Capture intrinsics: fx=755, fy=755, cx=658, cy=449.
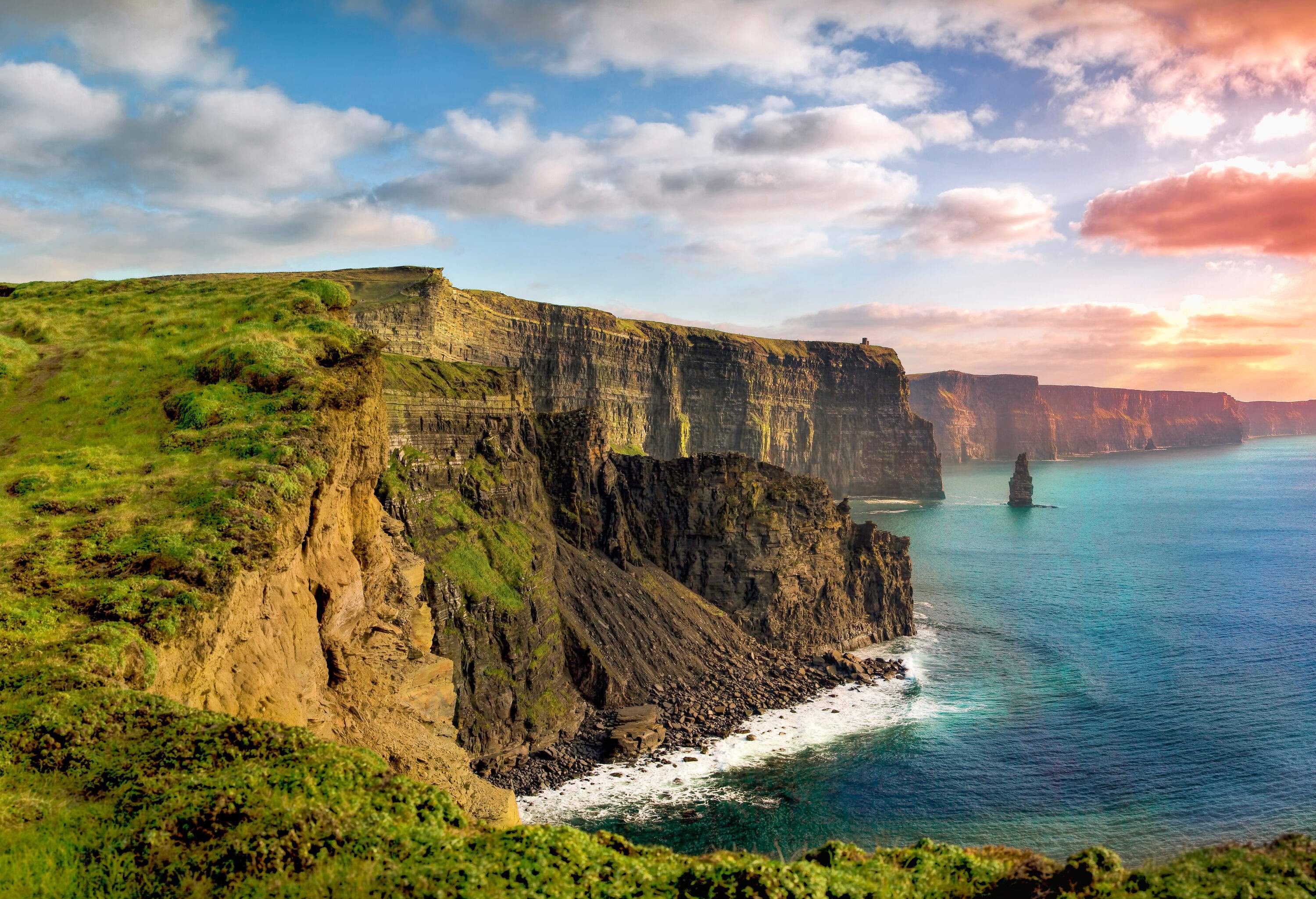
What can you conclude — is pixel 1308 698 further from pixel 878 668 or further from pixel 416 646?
pixel 416 646

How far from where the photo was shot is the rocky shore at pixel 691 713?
5434cm

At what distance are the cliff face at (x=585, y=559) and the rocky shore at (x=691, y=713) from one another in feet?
4.37

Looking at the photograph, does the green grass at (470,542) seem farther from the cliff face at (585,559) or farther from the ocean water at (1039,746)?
the ocean water at (1039,746)

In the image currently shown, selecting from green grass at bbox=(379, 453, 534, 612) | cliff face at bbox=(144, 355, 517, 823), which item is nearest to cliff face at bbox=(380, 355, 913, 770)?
green grass at bbox=(379, 453, 534, 612)

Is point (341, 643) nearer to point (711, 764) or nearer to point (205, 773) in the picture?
point (205, 773)

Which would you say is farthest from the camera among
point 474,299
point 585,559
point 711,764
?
point 474,299

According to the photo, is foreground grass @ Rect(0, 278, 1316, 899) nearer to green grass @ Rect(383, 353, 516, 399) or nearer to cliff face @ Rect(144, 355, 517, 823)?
cliff face @ Rect(144, 355, 517, 823)

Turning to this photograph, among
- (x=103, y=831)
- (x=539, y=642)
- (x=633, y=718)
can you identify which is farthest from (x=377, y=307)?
(x=103, y=831)

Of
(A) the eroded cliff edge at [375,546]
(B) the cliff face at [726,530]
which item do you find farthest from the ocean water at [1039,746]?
(B) the cliff face at [726,530]

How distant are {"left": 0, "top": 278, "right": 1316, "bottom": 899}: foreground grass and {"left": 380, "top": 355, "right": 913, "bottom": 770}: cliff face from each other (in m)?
32.6

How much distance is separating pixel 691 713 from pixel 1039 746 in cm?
2703

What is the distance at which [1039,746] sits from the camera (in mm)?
58156

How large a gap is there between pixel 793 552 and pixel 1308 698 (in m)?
46.7

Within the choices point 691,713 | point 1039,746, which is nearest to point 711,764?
point 691,713
